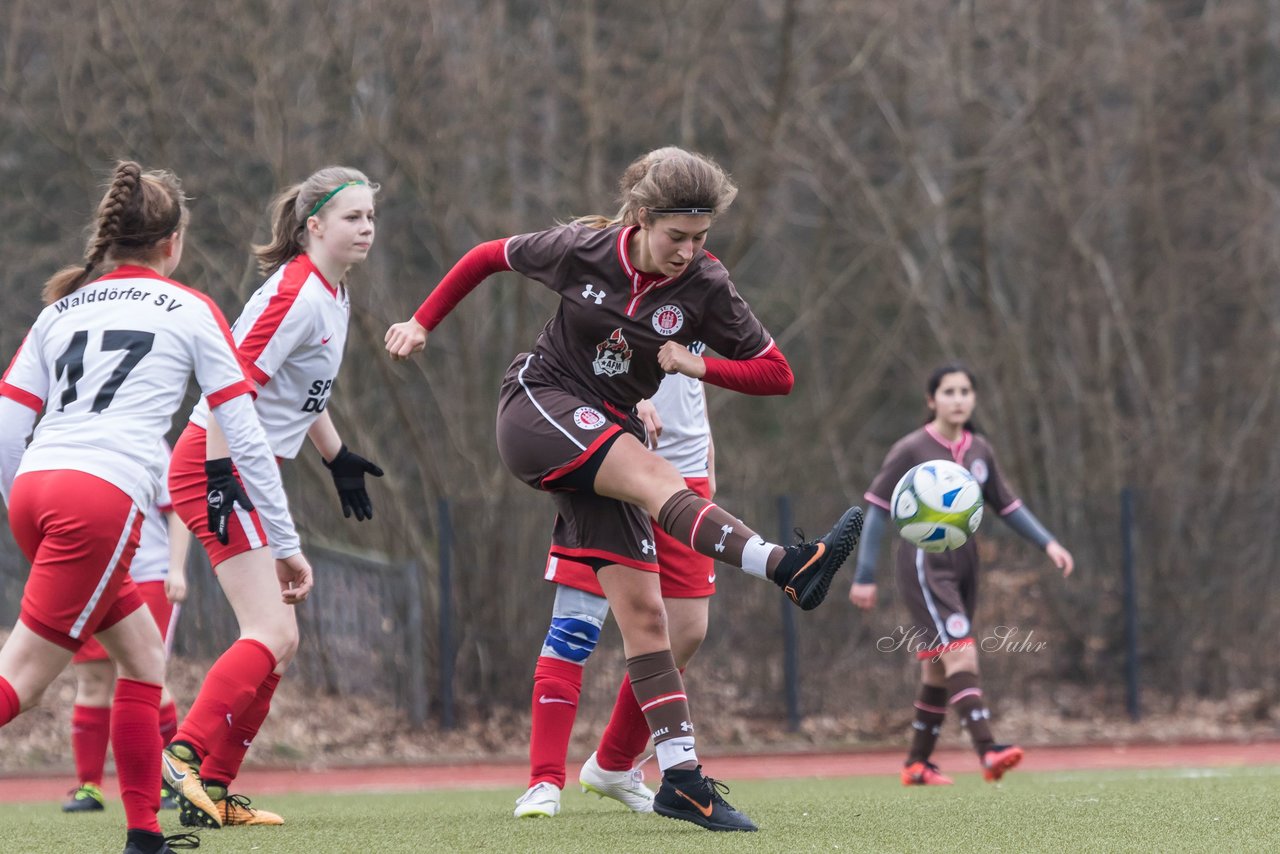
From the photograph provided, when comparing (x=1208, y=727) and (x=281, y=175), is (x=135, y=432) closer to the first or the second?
(x=281, y=175)

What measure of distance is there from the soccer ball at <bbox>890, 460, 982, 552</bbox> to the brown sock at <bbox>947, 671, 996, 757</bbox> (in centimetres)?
201

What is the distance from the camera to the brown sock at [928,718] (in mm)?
7891

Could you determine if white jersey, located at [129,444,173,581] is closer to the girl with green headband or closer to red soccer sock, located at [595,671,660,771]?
the girl with green headband

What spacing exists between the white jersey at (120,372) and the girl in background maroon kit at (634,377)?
2.53 feet

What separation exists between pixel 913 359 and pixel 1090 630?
3.81 meters

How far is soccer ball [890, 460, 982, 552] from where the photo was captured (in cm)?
565

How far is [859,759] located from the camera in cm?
1074

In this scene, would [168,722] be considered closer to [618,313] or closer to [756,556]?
[618,313]

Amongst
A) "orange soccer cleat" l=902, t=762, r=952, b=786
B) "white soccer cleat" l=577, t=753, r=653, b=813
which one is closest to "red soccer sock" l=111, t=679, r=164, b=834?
"white soccer cleat" l=577, t=753, r=653, b=813

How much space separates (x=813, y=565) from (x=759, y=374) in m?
0.78

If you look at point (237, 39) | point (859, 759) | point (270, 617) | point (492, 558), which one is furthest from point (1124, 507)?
point (270, 617)

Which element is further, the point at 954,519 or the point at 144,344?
the point at 954,519

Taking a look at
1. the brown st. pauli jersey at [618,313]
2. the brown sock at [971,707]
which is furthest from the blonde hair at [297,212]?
the brown sock at [971,707]

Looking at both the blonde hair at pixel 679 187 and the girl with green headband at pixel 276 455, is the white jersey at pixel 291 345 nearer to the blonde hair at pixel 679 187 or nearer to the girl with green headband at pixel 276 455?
the girl with green headband at pixel 276 455
